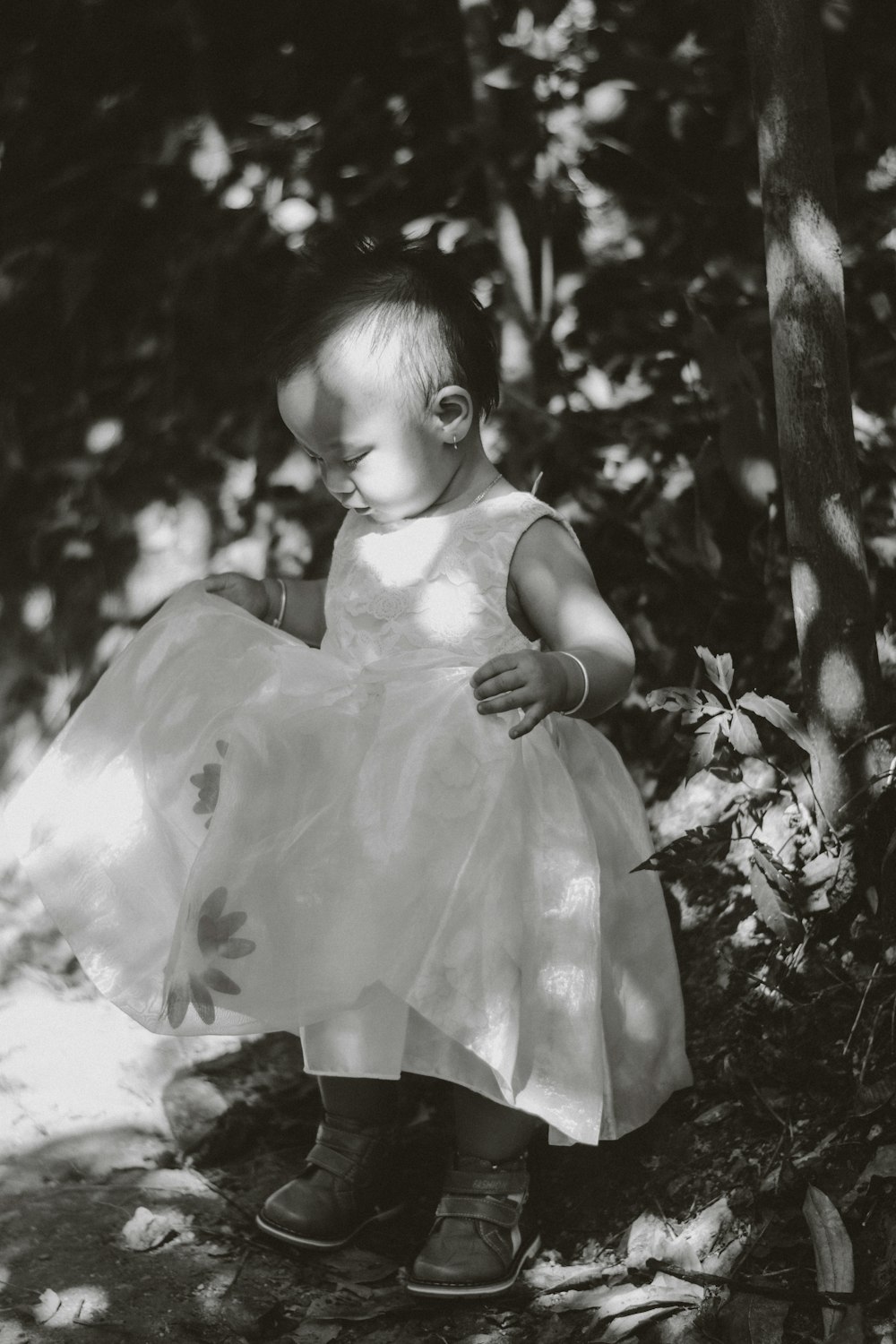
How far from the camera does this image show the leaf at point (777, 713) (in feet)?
6.42

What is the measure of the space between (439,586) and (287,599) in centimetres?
36

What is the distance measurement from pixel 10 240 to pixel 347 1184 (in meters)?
2.34

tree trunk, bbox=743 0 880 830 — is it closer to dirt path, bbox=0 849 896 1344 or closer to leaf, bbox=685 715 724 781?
leaf, bbox=685 715 724 781

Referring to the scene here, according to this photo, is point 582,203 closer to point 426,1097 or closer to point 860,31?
point 860,31

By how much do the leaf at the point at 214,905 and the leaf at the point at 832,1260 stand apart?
0.86 m

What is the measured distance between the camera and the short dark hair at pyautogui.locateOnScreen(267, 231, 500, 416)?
2.13 meters

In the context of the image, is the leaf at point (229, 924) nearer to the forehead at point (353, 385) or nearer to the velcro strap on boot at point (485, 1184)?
the velcro strap on boot at point (485, 1184)

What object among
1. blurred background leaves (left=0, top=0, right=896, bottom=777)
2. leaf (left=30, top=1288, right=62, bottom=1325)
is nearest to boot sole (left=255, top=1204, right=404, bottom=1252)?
leaf (left=30, top=1288, right=62, bottom=1325)

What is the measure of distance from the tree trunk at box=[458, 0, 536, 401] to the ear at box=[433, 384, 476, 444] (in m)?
0.67

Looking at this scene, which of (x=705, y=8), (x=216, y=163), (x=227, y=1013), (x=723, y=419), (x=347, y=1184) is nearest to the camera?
(x=227, y=1013)

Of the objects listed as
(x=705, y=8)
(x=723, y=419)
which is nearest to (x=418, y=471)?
(x=723, y=419)

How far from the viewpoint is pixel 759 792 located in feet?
7.28

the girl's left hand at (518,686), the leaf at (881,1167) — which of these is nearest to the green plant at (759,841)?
the girl's left hand at (518,686)

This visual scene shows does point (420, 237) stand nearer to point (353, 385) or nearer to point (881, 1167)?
point (353, 385)
